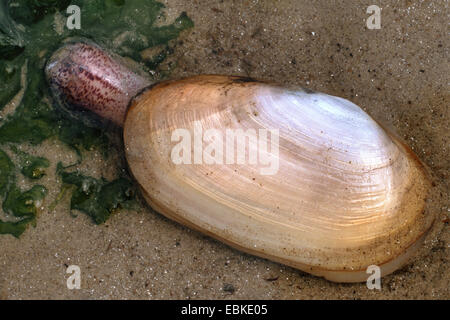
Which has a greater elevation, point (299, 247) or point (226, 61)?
point (226, 61)

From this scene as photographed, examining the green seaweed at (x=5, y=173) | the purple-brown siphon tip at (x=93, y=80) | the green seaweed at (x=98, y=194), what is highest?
the purple-brown siphon tip at (x=93, y=80)

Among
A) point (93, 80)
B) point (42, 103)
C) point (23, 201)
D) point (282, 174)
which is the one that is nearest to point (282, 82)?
point (282, 174)

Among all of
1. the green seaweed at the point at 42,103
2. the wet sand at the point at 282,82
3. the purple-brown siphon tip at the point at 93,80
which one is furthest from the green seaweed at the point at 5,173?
the purple-brown siphon tip at the point at 93,80

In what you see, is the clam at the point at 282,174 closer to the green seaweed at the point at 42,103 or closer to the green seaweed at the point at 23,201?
the green seaweed at the point at 42,103

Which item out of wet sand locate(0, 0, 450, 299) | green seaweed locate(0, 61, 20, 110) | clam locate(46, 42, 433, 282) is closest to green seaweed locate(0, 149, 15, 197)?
wet sand locate(0, 0, 450, 299)

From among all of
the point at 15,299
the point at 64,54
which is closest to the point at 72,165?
the point at 64,54

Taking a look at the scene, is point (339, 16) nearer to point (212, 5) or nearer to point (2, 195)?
point (212, 5)
